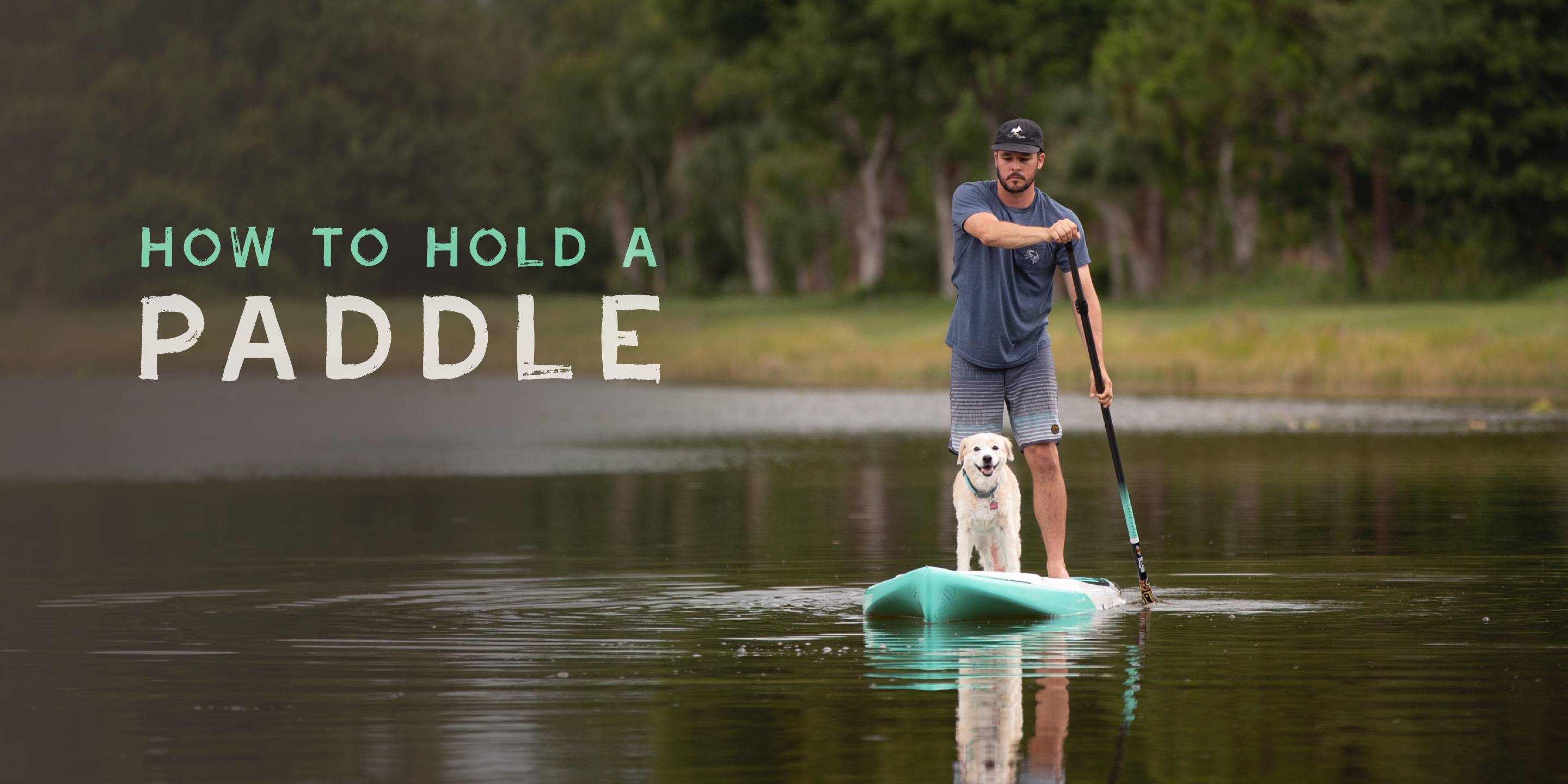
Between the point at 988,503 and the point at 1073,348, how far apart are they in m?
36.3

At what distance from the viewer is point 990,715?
9.59m

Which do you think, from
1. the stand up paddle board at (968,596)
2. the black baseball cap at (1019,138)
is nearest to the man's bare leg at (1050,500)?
the stand up paddle board at (968,596)

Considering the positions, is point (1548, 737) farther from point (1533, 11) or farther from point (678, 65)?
point (678, 65)

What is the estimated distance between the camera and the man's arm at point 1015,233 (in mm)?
12422

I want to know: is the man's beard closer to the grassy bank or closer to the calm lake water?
the calm lake water

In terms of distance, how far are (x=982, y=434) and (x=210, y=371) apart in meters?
49.7

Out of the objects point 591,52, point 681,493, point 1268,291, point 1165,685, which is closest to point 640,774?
point 1165,685

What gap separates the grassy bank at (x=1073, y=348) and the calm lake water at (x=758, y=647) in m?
19.9

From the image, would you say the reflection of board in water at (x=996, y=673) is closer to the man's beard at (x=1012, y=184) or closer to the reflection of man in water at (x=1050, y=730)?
the reflection of man in water at (x=1050, y=730)

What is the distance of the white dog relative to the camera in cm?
1241

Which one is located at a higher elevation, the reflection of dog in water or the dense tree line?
the dense tree line

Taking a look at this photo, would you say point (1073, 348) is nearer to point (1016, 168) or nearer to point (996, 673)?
point (1016, 168)

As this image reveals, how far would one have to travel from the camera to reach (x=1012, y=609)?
1256 cm

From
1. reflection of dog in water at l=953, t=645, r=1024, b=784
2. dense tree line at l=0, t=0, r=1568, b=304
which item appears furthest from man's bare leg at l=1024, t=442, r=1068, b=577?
dense tree line at l=0, t=0, r=1568, b=304
